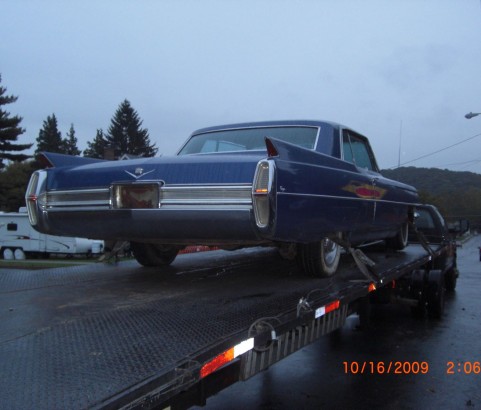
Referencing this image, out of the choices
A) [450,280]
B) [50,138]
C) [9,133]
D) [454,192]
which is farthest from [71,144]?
[450,280]

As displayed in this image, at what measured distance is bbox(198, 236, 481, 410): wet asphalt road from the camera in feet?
12.3

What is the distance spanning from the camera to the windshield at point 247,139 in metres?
4.23

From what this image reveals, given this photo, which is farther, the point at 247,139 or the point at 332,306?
the point at 247,139

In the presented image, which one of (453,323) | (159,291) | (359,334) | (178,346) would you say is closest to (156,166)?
(159,291)

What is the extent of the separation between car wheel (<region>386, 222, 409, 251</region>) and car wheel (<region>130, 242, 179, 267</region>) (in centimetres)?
319

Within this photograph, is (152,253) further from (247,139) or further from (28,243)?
(28,243)

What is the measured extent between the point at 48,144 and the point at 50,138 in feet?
3.89

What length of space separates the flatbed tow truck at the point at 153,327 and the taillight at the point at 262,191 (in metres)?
A: 0.54

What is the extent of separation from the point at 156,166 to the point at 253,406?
1.94 m

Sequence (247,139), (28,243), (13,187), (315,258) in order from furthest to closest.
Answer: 1. (13,187)
2. (28,243)
3. (247,139)
4. (315,258)

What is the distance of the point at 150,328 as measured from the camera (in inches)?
96.6
